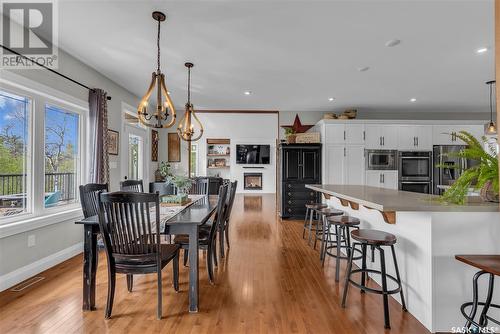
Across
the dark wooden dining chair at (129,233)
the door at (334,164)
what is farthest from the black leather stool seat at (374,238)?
the door at (334,164)

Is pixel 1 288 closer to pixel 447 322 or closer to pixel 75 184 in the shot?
pixel 75 184

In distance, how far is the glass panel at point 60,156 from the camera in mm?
3182

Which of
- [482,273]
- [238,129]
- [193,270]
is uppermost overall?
[238,129]

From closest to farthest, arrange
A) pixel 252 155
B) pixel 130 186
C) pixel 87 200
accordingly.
A: pixel 87 200 < pixel 130 186 < pixel 252 155

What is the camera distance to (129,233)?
73.6 inches

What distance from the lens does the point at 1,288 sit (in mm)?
2400

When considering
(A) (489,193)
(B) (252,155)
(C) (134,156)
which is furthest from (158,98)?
(B) (252,155)

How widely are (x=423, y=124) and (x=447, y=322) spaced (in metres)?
5.23

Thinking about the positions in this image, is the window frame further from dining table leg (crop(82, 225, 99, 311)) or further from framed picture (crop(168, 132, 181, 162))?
framed picture (crop(168, 132, 181, 162))

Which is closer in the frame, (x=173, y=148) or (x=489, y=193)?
(x=489, y=193)

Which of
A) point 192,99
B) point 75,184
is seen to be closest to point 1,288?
point 75,184

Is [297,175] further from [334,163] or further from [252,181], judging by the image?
[252,181]

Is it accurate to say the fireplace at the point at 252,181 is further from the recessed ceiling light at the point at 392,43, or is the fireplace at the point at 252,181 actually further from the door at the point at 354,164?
the recessed ceiling light at the point at 392,43

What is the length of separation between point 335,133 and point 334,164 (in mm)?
720
